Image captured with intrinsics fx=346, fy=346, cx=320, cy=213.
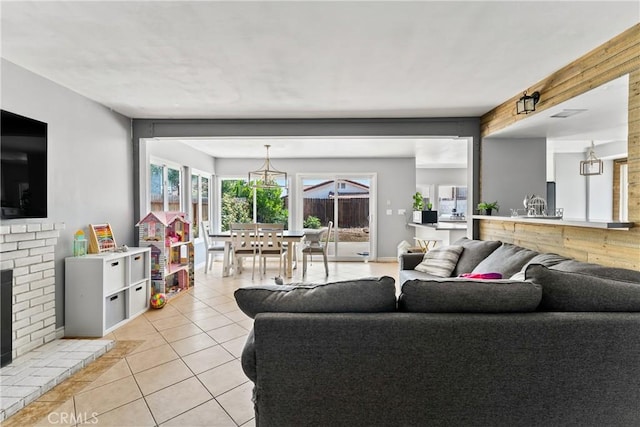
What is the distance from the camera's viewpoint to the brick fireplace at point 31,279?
254cm

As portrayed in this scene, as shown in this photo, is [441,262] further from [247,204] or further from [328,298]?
[247,204]

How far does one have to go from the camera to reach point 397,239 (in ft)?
24.6

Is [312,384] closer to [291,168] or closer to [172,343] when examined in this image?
[172,343]

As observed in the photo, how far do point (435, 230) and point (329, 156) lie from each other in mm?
2707

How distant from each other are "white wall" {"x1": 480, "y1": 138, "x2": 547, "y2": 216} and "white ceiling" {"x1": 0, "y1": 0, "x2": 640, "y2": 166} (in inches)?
36.4

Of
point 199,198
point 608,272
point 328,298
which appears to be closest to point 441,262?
point 608,272

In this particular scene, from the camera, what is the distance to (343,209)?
7.57 meters

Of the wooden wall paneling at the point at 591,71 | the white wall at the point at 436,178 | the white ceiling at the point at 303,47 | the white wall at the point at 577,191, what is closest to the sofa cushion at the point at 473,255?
the wooden wall paneling at the point at 591,71

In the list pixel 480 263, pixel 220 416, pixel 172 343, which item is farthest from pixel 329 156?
pixel 220 416

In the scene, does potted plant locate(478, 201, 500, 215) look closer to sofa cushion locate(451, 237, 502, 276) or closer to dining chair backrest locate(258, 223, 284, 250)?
sofa cushion locate(451, 237, 502, 276)

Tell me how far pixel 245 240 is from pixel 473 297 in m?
4.40

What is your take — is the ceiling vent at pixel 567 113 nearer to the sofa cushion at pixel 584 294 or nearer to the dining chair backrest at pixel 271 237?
the sofa cushion at pixel 584 294

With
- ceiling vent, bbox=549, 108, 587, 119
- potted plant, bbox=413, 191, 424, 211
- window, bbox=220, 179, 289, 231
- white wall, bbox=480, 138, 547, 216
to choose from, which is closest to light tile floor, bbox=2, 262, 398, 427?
white wall, bbox=480, 138, 547, 216

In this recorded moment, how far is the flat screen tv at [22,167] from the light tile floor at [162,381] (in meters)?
1.30
